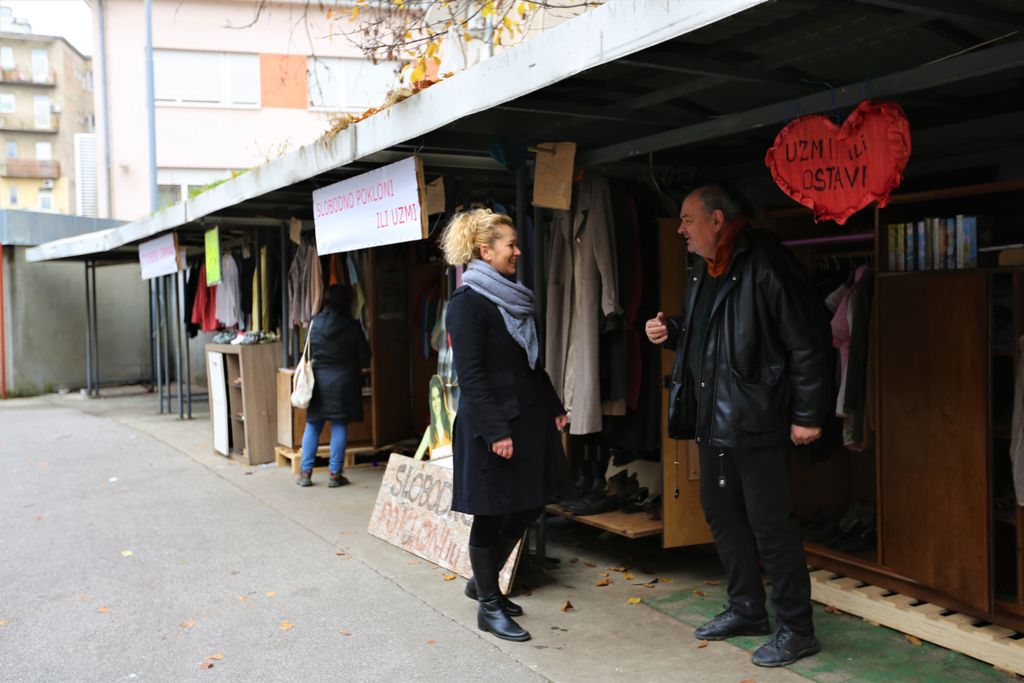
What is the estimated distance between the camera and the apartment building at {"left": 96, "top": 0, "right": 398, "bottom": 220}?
2338 cm

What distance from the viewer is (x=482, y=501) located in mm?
4074

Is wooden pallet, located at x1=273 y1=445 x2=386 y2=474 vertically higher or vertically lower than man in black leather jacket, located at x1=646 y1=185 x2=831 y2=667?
lower

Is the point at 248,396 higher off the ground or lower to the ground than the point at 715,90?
lower

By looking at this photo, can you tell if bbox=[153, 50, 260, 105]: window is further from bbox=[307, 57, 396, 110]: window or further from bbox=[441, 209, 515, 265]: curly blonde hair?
bbox=[441, 209, 515, 265]: curly blonde hair

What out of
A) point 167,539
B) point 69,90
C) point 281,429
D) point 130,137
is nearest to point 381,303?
point 281,429

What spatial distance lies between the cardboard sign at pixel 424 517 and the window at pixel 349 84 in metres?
19.4

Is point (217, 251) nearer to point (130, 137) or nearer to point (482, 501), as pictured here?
point (482, 501)

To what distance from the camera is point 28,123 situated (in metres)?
65.2

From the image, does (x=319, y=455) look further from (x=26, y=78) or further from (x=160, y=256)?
(x=26, y=78)

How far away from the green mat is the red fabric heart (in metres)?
1.86

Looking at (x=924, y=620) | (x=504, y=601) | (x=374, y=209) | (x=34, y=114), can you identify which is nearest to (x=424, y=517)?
(x=504, y=601)

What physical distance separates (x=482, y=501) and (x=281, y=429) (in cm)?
539

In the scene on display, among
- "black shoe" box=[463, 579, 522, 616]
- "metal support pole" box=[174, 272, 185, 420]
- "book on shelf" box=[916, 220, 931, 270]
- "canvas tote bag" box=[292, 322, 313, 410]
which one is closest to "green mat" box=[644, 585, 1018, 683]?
"black shoe" box=[463, 579, 522, 616]

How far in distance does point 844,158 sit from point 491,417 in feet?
5.88
